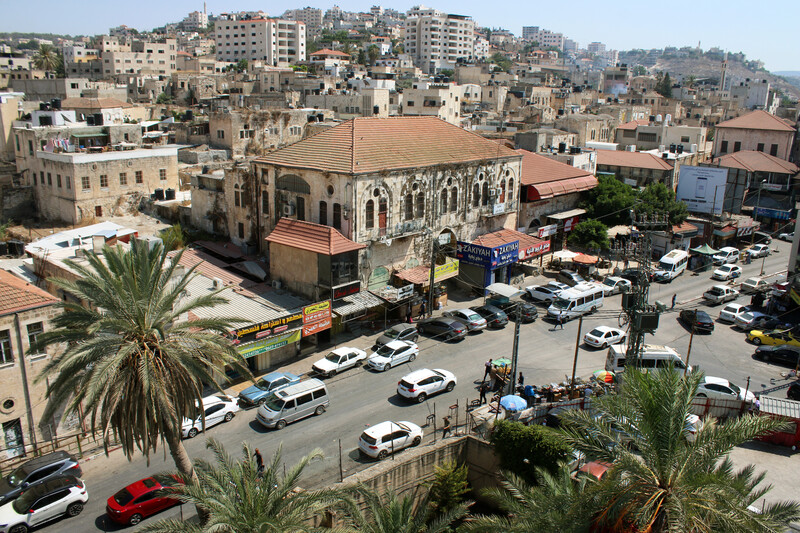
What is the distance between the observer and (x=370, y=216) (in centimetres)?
3941

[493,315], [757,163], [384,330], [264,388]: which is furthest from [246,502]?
[757,163]

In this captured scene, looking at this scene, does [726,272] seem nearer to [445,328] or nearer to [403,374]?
[445,328]

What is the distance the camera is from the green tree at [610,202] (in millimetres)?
56750

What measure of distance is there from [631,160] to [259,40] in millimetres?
141536

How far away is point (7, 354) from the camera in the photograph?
26016mm

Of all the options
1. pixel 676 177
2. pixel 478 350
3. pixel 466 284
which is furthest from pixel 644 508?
pixel 676 177

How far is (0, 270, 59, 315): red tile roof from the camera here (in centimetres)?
2589

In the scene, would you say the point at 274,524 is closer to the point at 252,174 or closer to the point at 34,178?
the point at 252,174

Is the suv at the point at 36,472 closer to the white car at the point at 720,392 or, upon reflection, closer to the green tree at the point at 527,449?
the green tree at the point at 527,449

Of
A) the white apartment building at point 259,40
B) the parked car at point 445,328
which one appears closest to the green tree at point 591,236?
the parked car at point 445,328

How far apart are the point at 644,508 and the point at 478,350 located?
22047 millimetres

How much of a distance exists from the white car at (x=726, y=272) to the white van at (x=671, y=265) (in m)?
2.52

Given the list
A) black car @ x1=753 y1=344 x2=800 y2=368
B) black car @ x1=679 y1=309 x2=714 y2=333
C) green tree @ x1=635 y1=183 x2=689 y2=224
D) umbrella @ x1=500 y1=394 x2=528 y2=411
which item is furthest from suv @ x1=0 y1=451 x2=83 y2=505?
green tree @ x1=635 y1=183 x2=689 y2=224

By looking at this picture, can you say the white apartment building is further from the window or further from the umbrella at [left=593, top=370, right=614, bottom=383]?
the umbrella at [left=593, top=370, right=614, bottom=383]
